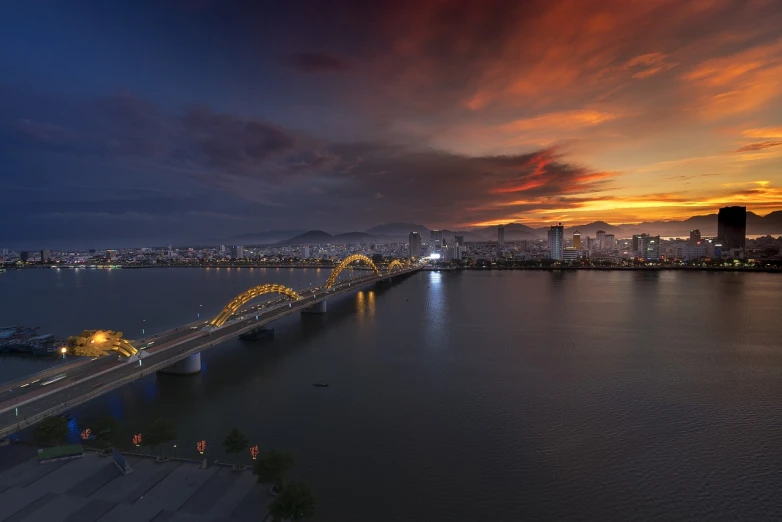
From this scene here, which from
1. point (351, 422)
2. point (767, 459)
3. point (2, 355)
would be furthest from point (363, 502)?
point (2, 355)

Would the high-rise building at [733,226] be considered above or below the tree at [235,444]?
above

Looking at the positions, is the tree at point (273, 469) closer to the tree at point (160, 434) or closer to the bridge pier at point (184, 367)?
the tree at point (160, 434)

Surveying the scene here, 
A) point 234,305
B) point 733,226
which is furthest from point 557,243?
point 234,305

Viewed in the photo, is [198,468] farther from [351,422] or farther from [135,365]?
[135,365]

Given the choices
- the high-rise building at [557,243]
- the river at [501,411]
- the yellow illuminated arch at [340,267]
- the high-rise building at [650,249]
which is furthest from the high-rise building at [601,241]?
the river at [501,411]

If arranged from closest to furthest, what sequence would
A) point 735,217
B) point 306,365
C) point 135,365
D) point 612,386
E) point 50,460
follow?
point 50,460 < point 135,365 < point 612,386 < point 306,365 < point 735,217

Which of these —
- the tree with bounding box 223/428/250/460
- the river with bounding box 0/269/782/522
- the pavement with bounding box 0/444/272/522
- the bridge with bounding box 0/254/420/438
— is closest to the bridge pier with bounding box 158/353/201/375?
the bridge with bounding box 0/254/420/438

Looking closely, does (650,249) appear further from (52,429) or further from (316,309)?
(52,429)

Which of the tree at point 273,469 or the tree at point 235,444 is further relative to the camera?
the tree at point 235,444
